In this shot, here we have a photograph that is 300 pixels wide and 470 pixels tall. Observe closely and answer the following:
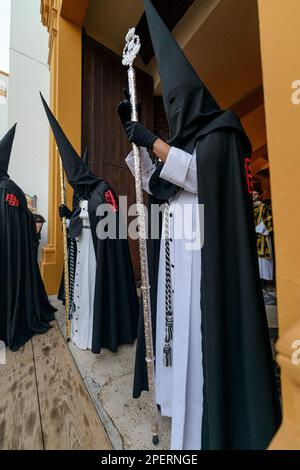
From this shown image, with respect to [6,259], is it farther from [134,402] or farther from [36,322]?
[134,402]

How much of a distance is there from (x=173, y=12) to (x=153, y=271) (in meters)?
4.67

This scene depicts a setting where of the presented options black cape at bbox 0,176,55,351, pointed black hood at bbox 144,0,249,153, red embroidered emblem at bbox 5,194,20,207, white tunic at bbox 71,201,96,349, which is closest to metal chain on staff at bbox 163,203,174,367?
pointed black hood at bbox 144,0,249,153

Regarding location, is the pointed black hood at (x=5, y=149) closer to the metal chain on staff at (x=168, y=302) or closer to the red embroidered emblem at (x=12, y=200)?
the red embroidered emblem at (x=12, y=200)

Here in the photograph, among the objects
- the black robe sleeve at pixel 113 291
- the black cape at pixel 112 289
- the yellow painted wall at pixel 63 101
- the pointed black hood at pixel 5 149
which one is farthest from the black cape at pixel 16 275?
the yellow painted wall at pixel 63 101

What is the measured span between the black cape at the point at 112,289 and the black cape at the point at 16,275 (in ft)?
2.27

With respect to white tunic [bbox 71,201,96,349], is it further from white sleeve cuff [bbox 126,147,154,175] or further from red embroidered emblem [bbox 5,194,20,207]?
white sleeve cuff [bbox 126,147,154,175]

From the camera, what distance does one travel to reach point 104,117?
3990 millimetres

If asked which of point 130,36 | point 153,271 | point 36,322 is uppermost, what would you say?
point 130,36

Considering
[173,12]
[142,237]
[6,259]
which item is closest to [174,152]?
[142,237]

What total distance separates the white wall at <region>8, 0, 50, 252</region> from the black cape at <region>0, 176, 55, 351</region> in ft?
8.19

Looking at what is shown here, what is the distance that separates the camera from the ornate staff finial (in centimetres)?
122

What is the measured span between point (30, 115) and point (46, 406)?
223 inches

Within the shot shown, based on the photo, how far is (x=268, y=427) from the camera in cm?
78

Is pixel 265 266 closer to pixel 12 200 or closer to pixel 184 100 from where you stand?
pixel 184 100
